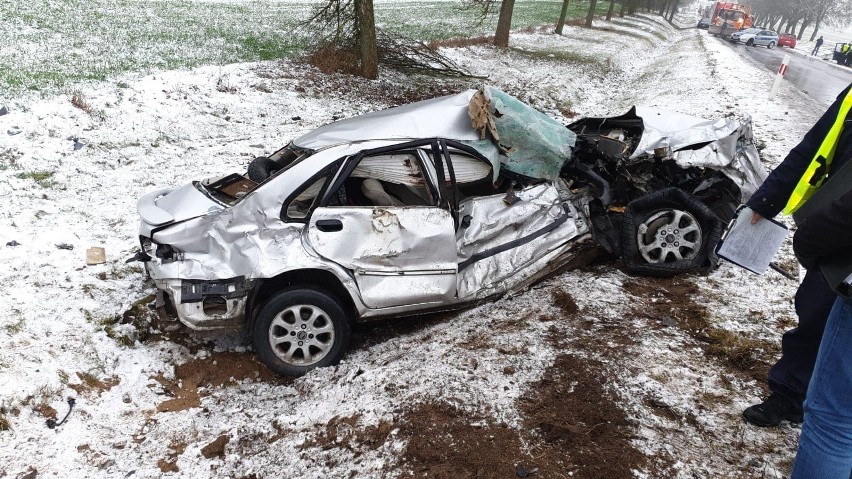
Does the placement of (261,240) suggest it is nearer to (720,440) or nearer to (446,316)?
(446,316)

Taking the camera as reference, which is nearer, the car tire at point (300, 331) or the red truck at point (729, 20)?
the car tire at point (300, 331)

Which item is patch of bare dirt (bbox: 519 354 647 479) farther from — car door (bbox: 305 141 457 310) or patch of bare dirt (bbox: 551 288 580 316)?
car door (bbox: 305 141 457 310)

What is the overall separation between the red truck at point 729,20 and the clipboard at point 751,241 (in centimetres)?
4734

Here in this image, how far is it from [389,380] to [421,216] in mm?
1256

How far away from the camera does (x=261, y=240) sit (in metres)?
3.69

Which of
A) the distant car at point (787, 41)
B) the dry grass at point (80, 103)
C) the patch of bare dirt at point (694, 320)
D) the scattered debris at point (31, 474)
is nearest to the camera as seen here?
the scattered debris at point (31, 474)

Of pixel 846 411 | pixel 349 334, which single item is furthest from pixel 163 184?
pixel 846 411

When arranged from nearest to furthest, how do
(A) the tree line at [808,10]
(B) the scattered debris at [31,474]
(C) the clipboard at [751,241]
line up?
(C) the clipboard at [751,241]
(B) the scattered debris at [31,474]
(A) the tree line at [808,10]

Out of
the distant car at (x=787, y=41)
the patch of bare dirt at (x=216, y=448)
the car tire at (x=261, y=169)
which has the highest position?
the distant car at (x=787, y=41)

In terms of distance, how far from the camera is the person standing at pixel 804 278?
227cm

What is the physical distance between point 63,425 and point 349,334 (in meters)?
1.95

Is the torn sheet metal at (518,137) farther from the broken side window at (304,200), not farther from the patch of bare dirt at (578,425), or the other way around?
the patch of bare dirt at (578,425)

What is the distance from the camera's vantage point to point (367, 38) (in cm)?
1188

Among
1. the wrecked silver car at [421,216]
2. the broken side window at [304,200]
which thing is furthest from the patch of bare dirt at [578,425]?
the broken side window at [304,200]
